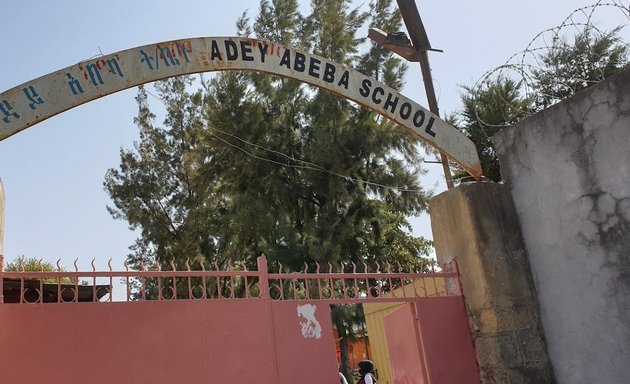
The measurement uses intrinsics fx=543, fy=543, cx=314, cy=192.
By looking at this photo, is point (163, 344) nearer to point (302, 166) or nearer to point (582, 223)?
point (582, 223)

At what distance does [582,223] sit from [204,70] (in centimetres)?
377

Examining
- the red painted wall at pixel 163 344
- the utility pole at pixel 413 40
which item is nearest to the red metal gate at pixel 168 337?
the red painted wall at pixel 163 344

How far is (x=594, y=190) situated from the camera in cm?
489

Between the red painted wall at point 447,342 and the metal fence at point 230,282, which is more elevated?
the metal fence at point 230,282

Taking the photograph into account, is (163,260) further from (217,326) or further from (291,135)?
(217,326)

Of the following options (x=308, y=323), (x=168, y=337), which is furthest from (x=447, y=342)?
(x=168, y=337)

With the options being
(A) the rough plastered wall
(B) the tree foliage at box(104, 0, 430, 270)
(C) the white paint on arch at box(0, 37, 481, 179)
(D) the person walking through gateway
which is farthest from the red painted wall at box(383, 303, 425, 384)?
(B) the tree foliage at box(104, 0, 430, 270)

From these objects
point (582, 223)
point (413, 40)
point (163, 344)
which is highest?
point (413, 40)

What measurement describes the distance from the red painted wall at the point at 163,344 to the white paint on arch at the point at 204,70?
1.59 metres

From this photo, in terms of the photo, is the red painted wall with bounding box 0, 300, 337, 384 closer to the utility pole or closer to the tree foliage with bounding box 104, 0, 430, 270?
the utility pole

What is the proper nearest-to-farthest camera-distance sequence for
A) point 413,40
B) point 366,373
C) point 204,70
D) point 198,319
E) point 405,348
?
1. point 198,319
2. point 204,70
3. point 405,348
4. point 366,373
5. point 413,40

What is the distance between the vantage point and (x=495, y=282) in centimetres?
525

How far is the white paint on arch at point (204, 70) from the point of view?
14.5 feet

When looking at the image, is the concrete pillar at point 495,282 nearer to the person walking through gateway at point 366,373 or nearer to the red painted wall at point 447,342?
the red painted wall at point 447,342
